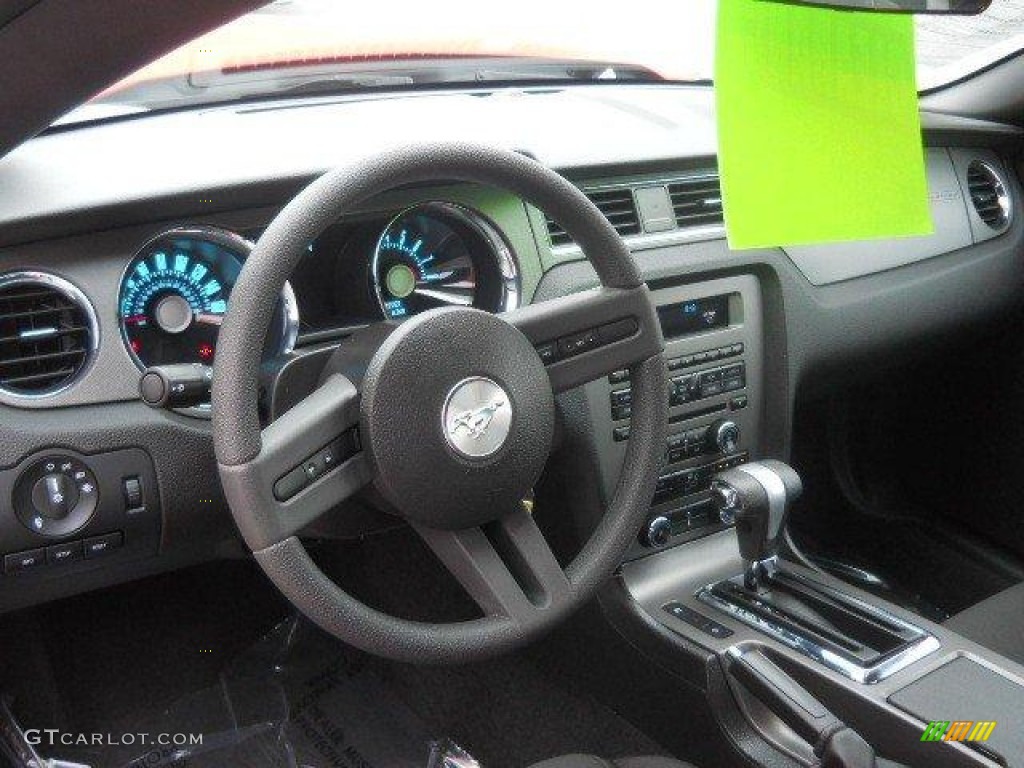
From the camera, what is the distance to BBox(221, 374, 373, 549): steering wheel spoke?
3.35ft

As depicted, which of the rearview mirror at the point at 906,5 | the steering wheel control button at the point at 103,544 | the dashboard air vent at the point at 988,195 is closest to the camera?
the rearview mirror at the point at 906,5

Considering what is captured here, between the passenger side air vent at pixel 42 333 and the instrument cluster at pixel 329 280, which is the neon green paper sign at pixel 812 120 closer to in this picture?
the instrument cluster at pixel 329 280

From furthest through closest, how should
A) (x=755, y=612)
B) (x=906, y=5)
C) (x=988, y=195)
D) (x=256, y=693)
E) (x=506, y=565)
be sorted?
(x=988, y=195)
(x=256, y=693)
(x=755, y=612)
(x=506, y=565)
(x=906, y=5)

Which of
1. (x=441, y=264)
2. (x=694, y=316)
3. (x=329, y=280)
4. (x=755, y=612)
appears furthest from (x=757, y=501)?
(x=329, y=280)

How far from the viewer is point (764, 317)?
5.83 feet

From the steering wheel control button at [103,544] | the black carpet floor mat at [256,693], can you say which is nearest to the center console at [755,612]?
the black carpet floor mat at [256,693]

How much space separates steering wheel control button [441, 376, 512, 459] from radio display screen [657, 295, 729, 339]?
1.81 feet

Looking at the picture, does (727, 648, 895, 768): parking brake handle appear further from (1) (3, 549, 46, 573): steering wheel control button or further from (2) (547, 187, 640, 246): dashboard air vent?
(1) (3, 549, 46, 573): steering wheel control button

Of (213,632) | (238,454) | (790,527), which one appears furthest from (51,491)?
(790,527)

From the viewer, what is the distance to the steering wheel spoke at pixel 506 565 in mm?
1154

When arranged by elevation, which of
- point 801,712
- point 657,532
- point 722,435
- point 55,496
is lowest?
point 801,712

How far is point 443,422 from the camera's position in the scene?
3.56 feet

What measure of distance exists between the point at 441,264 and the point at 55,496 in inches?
21.5

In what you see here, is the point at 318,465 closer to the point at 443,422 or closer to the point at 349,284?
the point at 443,422
